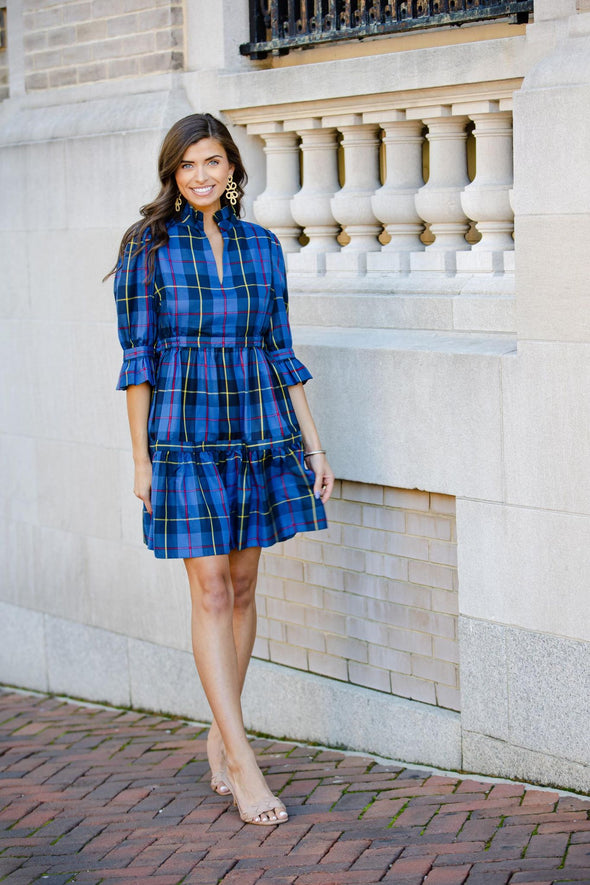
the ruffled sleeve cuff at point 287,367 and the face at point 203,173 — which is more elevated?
the face at point 203,173

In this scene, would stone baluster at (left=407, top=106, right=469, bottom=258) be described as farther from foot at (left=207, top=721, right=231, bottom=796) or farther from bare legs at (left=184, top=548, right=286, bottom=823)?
foot at (left=207, top=721, right=231, bottom=796)

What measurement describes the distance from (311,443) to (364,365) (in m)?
0.50

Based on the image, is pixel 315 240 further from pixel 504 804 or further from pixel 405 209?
pixel 504 804

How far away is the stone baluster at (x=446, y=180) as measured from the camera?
471 centimetres

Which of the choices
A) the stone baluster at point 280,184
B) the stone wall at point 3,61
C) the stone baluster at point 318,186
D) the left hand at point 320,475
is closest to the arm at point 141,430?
the left hand at point 320,475

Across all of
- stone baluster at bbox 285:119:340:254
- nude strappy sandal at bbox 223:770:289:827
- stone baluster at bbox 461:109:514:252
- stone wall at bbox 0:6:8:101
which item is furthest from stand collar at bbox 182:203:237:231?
stone wall at bbox 0:6:8:101

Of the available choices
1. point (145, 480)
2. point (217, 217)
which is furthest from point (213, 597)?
point (217, 217)

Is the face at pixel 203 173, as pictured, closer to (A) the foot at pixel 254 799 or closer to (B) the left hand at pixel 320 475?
(B) the left hand at pixel 320 475

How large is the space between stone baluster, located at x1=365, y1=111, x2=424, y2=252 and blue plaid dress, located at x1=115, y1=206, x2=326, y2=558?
0.75 m

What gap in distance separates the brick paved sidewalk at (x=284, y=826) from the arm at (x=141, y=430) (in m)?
1.06

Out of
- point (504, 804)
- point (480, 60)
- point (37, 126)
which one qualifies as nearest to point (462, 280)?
point (480, 60)

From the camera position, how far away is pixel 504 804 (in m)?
4.24

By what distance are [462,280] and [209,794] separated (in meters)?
1.92

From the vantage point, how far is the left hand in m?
4.38
